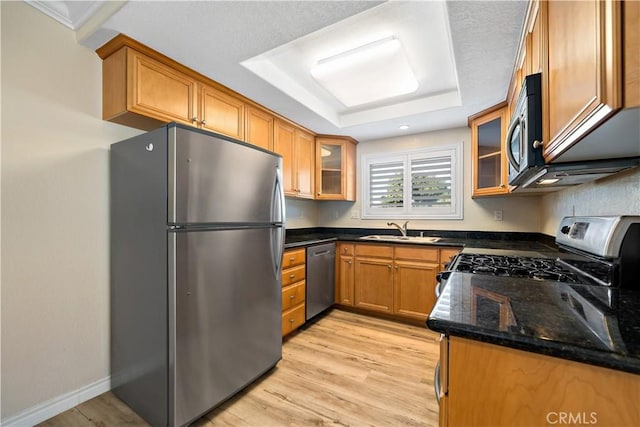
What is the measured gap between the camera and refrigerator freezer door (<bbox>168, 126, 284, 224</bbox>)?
1.42 meters

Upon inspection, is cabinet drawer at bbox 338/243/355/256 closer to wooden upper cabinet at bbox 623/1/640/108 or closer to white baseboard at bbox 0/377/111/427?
white baseboard at bbox 0/377/111/427

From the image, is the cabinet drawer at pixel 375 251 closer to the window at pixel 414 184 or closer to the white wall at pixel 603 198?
the window at pixel 414 184

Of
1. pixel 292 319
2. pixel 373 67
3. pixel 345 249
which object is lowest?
pixel 292 319

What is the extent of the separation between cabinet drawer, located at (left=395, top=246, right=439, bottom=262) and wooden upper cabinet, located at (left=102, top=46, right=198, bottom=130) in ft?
7.57

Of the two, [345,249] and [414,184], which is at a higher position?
[414,184]

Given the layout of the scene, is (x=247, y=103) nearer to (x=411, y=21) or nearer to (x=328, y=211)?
(x=411, y=21)

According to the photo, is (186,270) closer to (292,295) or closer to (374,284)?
(292,295)

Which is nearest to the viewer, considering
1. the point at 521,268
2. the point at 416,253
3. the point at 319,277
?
the point at 521,268

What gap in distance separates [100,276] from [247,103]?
1.75m

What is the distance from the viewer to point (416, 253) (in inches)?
111

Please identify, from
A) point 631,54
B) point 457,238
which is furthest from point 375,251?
point 631,54

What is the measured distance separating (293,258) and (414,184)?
1853 mm

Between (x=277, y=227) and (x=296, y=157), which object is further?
(x=296, y=157)

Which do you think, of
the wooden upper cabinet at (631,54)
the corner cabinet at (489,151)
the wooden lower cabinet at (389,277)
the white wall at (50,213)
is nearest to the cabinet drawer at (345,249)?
the wooden lower cabinet at (389,277)
